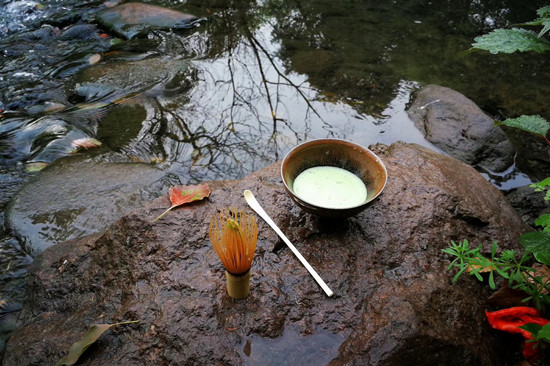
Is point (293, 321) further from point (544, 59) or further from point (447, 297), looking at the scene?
point (544, 59)

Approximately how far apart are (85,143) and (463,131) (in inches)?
158

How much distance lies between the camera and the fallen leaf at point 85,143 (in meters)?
4.00

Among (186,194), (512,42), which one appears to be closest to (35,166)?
(186,194)

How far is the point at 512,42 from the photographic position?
170 centimetres

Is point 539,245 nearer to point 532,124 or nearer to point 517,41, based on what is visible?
point 532,124

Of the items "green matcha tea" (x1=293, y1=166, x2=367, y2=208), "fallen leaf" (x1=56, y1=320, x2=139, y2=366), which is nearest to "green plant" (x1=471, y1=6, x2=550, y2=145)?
"green matcha tea" (x1=293, y1=166, x2=367, y2=208)

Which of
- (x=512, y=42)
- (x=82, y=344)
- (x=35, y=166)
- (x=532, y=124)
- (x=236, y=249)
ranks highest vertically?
(x=512, y=42)

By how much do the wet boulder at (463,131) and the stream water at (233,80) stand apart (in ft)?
0.57

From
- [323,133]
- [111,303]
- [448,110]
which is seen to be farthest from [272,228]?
[448,110]

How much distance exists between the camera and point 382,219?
97.1 inches

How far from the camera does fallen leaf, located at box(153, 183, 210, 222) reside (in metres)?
2.52

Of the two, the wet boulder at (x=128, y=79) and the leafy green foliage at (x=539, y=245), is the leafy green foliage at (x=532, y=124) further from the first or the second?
the wet boulder at (x=128, y=79)

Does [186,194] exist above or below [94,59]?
above

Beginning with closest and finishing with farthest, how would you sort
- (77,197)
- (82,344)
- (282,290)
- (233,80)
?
(82,344)
(282,290)
(77,197)
(233,80)
